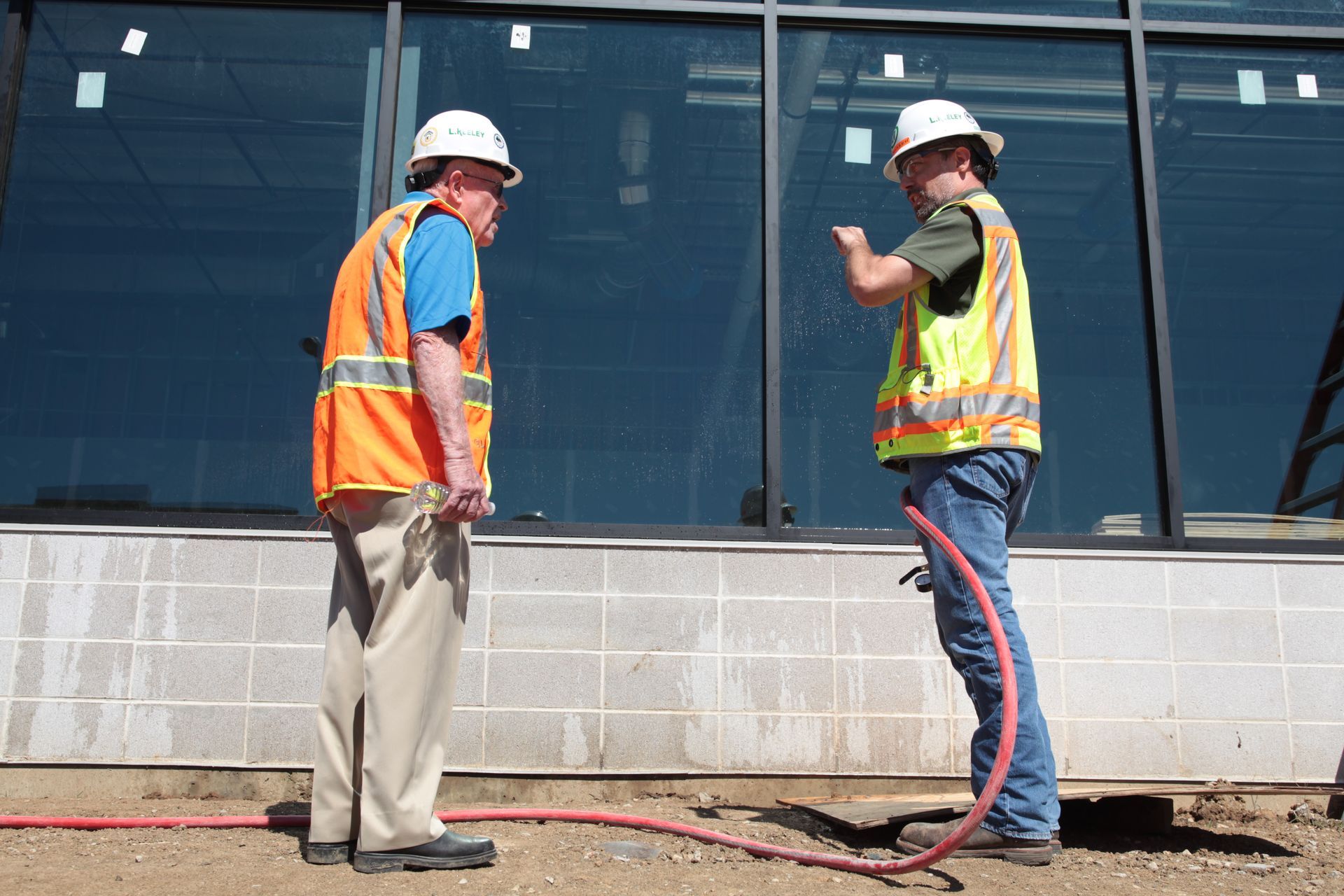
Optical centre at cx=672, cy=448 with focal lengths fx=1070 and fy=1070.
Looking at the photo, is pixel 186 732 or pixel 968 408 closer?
pixel 968 408

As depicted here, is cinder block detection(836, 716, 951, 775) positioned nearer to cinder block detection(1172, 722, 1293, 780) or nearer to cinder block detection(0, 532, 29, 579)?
cinder block detection(1172, 722, 1293, 780)

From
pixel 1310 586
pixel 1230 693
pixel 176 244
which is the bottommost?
pixel 1230 693

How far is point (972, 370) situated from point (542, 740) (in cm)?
199

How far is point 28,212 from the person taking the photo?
418cm

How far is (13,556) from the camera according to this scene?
12.2 feet

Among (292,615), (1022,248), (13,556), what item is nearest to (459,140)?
(292,615)

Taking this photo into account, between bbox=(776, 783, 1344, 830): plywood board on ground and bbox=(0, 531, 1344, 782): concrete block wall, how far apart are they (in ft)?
1.86

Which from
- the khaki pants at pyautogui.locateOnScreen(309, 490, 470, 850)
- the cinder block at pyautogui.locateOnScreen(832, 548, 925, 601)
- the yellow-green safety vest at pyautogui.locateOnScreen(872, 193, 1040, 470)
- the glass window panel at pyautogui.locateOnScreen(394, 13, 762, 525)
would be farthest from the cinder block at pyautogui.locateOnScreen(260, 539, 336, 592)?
the yellow-green safety vest at pyautogui.locateOnScreen(872, 193, 1040, 470)

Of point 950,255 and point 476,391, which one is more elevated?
point 950,255

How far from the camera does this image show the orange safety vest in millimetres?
2377

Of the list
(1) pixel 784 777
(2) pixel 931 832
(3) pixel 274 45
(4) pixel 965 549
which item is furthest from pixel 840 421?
(3) pixel 274 45

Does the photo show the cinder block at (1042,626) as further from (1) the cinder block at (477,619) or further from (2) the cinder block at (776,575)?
(1) the cinder block at (477,619)

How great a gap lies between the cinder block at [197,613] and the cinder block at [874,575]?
2017mm

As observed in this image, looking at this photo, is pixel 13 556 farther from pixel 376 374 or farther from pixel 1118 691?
pixel 1118 691
